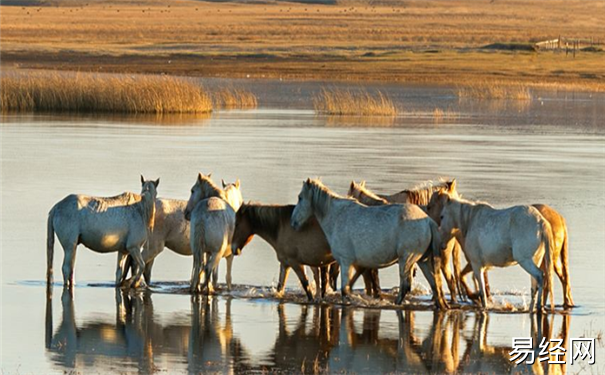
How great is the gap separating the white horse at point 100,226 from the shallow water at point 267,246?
405 millimetres

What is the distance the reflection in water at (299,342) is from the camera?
9.45 m

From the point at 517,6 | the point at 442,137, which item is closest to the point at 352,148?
the point at 442,137

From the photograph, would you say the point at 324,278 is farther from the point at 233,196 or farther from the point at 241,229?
the point at 233,196

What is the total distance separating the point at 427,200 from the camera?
1312cm

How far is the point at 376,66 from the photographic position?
62.6 metres

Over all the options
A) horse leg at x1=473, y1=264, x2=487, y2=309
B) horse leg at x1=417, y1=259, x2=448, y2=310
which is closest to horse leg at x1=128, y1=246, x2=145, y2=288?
horse leg at x1=417, y1=259, x2=448, y2=310

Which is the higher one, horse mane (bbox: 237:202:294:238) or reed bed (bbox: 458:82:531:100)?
reed bed (bbox: 458:82:531:100)

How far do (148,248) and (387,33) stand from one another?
283 ft

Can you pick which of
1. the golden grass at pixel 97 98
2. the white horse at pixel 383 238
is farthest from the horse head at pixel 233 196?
the golden grass at pixel 97 98

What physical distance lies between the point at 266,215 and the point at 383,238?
146 centimetres

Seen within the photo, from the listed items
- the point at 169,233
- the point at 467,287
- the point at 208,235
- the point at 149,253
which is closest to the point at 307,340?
the point at 208,235

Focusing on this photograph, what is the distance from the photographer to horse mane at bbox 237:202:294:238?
1243cm

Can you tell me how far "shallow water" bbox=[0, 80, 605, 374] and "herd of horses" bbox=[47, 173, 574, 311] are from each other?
0.31 m

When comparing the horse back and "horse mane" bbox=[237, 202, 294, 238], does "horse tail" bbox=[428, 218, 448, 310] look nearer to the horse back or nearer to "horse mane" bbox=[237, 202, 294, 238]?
"horse mane" bbox=[237, 202, 294, 238]
